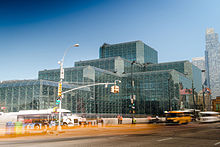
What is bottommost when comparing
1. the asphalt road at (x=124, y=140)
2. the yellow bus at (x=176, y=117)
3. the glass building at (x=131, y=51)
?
the yellow bus at (x=176, y=117)

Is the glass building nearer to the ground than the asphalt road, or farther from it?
farther from it

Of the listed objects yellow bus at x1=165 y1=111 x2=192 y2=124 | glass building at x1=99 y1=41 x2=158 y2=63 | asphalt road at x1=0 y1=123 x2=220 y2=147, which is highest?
glass building at x1=99 y1=41 x2=158 y2=63

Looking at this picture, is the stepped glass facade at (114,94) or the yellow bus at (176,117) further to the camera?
the stepped glass facade at (114,94)

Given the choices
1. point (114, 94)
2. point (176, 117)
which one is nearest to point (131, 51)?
point (114, 94)

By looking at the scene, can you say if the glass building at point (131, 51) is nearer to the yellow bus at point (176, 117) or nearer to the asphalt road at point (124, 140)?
the yellow bus at point (176, 117)

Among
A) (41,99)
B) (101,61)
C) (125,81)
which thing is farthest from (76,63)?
(41,99)

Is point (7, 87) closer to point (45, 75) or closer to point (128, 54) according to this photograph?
point (45, 75)

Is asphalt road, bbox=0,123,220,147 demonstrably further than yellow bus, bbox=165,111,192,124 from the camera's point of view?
No

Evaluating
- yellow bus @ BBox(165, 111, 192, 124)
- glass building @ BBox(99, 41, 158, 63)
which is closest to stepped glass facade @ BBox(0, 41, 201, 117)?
glass building @ BBox(99, 41, 158, 63)

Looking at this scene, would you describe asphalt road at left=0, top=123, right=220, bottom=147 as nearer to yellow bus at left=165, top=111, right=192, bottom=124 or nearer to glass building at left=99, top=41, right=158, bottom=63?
yellow bus at left=165, top=111, right=192, bottom=124

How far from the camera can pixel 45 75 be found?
98188 millimetres

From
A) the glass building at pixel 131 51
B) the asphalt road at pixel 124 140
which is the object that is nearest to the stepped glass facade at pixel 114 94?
the glass building at pixel 131 51

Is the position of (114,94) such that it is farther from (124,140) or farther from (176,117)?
(124,140)

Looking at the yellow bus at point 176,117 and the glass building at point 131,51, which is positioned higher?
the glass building at point 131,51
